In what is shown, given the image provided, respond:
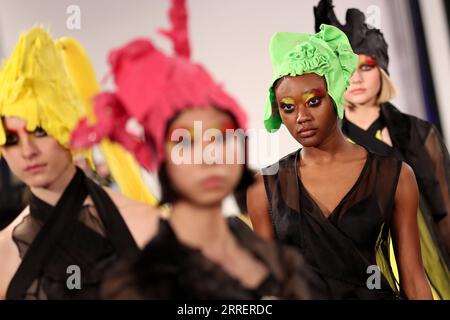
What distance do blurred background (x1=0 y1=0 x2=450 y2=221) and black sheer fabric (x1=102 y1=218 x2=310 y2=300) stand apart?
5.3 inches

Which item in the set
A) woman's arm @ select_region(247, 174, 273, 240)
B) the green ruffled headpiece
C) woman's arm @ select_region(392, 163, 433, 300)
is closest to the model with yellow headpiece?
woman's arm @ select_region(247, 174, 273, 240)

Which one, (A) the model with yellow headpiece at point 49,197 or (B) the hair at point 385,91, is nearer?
(A) the model with yellow headpiece at point 49,197

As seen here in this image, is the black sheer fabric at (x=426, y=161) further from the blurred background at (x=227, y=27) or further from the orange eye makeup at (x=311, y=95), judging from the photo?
the orange eye makeup at (x=311, y=95)

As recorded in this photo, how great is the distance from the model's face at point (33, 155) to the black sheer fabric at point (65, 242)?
0.06 meters

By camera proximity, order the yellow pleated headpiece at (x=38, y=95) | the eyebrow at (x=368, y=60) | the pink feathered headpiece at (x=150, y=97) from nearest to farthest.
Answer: the pink feathered headpiece at (x=150, y=97)
the yellow pleated headpiece at (x=38, y=95)
the eyebrow at (x=368, y=60)

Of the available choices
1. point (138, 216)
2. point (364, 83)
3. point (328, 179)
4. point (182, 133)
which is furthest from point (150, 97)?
point (364, 83)

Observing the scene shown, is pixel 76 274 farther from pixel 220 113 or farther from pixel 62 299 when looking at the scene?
pixel 220 113

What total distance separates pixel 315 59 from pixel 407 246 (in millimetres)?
537

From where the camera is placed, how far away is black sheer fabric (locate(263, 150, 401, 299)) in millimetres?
1922

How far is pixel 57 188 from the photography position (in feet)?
6.31

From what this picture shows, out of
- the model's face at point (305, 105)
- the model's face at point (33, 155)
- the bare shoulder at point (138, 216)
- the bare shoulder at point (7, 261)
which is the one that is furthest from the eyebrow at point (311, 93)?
the bare shoulder at point (7, 261)

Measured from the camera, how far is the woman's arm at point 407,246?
1956 mm

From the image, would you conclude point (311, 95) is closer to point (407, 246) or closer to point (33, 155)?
point (407, 246)

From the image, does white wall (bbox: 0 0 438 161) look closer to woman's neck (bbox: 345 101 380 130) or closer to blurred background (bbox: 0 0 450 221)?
blurred background (bbox: 0 0 450 221)
